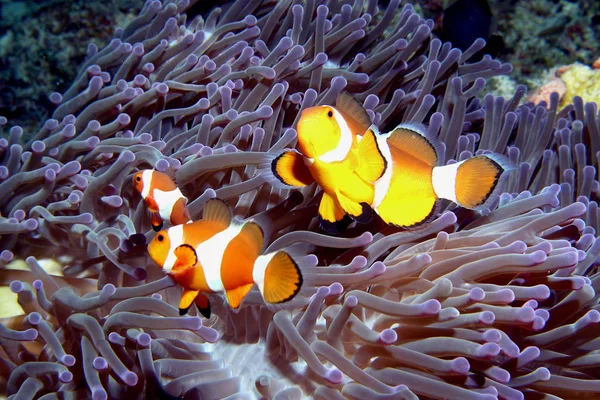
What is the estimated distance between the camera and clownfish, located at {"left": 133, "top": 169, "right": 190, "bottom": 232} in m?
1.52

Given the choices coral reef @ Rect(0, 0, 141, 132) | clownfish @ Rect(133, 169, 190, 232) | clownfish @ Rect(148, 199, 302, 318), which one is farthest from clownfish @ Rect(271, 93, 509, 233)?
coral reef @ Rect(0, 0, 141, 132)

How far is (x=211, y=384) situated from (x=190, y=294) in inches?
12.2

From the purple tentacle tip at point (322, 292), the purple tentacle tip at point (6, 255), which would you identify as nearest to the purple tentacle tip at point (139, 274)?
the purple tentacle tip at point (6, 255)

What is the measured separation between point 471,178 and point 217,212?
789mm

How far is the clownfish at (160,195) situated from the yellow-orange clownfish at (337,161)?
0.32 metres

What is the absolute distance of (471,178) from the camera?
5.06 ft

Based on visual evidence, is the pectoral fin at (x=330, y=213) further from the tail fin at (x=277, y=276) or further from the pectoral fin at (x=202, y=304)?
the pectoral fin at (x=202, y=304)

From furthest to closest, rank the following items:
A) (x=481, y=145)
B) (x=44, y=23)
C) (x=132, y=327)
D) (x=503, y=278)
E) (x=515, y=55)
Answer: (x=515, y=55) < (x=44, y=23) < (x=481, y=145) < (x=503, y=278) < (x=132, y=327)

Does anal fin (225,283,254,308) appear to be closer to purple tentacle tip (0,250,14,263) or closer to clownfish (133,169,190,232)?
clownfish (133,169,190,232)

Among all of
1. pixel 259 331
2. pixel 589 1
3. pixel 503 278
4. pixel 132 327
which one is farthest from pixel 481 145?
pixel 589 1

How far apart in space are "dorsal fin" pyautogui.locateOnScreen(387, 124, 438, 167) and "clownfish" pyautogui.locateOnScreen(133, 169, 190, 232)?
703mm

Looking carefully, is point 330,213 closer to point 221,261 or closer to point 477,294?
point 221,261

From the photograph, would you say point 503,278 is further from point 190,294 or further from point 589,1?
point 589,1

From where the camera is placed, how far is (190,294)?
1.39m
